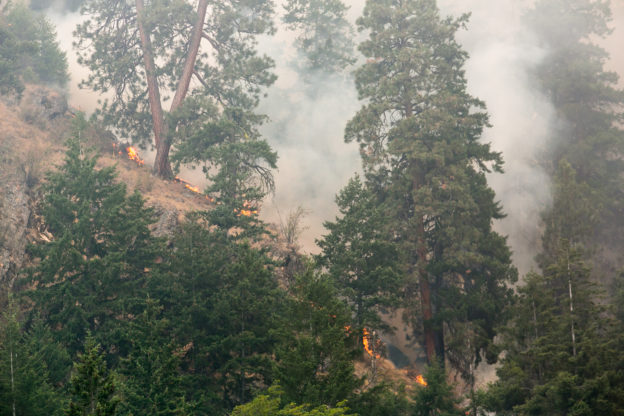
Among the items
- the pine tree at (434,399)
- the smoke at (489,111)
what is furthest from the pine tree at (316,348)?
the smoke at (489,111)

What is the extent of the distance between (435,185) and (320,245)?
22.7ft

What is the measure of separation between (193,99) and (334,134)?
24.7m

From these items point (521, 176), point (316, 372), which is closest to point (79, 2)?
point (521, 176)

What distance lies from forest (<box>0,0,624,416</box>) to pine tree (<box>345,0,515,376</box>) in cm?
12

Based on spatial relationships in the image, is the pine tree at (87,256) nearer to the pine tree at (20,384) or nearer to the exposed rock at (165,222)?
the exposed rock at (165,222)

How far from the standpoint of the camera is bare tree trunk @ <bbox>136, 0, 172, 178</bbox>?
122ft

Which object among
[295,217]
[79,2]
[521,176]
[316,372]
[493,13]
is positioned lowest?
[316,372]

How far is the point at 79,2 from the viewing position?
2194 inches

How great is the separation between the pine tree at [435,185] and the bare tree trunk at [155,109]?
37.8ft

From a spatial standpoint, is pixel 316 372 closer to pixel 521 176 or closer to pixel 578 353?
pixel 578 353

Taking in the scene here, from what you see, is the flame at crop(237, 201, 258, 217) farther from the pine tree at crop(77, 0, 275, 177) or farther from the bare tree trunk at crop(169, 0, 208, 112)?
the bare tree trunk at crop(169, 0, 208, 112)

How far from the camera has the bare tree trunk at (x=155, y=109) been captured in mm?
37312

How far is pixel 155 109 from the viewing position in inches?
1518

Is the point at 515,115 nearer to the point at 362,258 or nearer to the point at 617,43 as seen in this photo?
the point at 617,43
